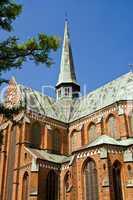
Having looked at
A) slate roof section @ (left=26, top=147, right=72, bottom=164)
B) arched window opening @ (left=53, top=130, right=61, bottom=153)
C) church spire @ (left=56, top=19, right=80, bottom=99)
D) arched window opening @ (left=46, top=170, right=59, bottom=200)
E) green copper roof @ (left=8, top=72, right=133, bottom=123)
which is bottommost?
arched window opening @ (left=46, top=170, right=59, bottom=200)

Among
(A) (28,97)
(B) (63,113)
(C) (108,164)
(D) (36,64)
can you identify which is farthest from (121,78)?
(D) (36,64)

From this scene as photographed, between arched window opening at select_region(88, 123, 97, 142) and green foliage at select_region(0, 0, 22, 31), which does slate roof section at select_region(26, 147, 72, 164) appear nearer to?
arched window opening at select_region(88, 123, 97, 142)

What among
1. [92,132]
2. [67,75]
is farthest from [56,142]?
[67,75]

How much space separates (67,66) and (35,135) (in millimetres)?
19498

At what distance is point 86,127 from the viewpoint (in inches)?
1528

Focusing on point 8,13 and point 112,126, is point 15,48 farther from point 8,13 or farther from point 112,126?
point 112,126

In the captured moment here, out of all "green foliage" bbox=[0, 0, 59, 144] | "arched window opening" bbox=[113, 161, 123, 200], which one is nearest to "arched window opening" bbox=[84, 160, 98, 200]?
"arched window opening" bbox=[113, 161, 123, 200]

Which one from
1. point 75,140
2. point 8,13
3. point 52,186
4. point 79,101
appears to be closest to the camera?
point 8,13

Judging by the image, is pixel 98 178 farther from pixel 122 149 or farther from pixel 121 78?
pixel 121 78

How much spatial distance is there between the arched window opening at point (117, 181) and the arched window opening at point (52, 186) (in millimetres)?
8553

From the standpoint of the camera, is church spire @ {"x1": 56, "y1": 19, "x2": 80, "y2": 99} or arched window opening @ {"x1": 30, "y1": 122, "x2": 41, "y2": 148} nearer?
arched window opening @ {"x1": 30, "y1": 122, "x2": 41, "y2": 148}

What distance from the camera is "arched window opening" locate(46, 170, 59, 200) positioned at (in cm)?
3183

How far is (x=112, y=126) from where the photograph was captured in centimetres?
3544

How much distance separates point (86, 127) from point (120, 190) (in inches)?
523
